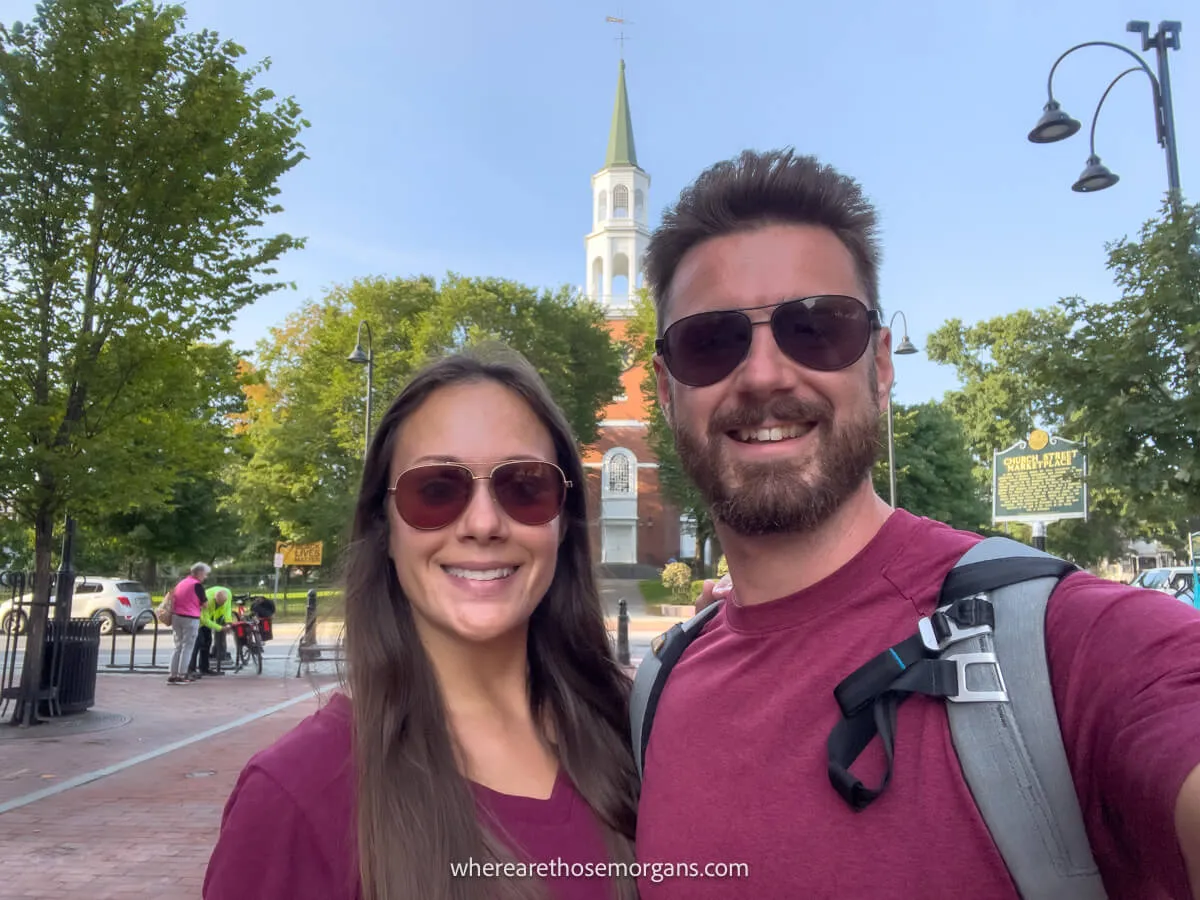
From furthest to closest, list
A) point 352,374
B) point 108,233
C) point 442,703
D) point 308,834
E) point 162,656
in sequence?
point 352,374 < point 162,656 < point 108,233 < point 442,703 < point 308,834

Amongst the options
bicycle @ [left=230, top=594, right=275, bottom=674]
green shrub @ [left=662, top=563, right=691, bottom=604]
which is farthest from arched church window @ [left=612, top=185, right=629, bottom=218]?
bicycle @ [left=230, top=594, right=275, bottom=674]

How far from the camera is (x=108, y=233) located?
9844mm

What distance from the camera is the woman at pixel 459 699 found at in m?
1.50

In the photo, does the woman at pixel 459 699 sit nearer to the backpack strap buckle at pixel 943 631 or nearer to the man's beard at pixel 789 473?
the man's beard at pixel 789 473

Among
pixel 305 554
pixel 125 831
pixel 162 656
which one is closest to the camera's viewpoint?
pixel 125 831

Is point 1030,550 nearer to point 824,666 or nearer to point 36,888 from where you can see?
point 824,666

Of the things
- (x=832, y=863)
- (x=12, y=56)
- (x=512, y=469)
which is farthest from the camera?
(x=12, y=56)

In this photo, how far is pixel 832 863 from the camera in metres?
1.32

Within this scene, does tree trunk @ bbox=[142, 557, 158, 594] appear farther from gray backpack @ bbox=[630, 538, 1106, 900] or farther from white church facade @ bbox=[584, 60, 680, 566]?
gray backpack @ bbox=[630, 538, 1106, 900]

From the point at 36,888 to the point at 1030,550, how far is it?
5.91 metres

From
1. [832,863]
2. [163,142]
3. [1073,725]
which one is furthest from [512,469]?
[163,142]

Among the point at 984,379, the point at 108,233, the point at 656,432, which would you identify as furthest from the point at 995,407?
the point at 108,233

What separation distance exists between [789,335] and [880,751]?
2.84ft

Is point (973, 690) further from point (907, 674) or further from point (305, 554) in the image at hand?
point (305, 554)
